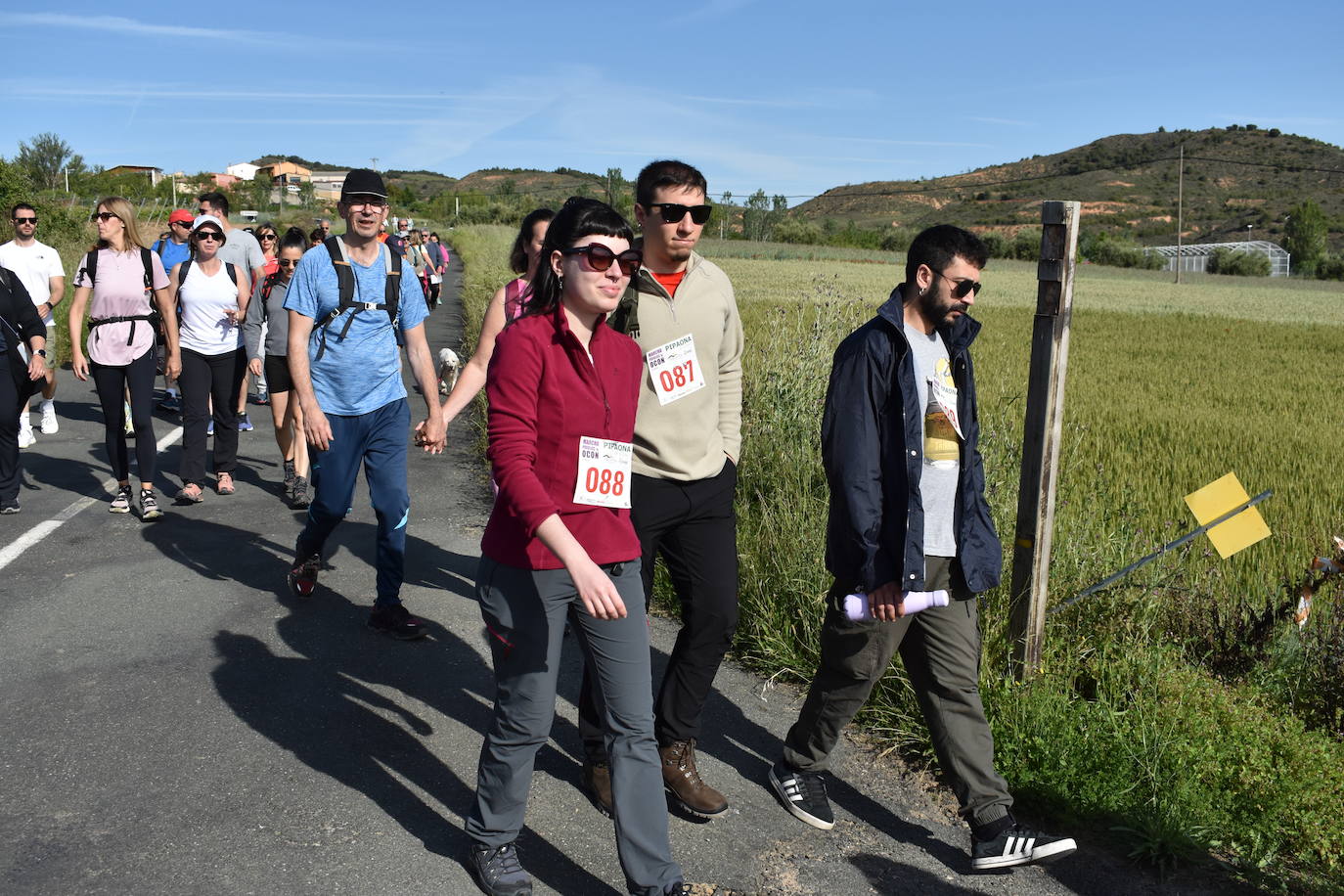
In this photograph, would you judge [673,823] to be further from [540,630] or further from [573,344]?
[573,344]

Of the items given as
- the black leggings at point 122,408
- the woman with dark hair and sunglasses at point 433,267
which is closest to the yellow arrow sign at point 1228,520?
the black leggings at point 122,408

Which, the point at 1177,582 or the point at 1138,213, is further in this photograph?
the point at 1138,213

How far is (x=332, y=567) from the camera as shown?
6449 mm

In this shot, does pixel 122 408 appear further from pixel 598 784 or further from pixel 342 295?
pixel 598 784

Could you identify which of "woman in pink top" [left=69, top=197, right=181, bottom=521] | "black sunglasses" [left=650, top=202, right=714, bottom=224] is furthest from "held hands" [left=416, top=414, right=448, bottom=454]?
"woman in pink top" [left=69, top=197, right=181, bottom=521]

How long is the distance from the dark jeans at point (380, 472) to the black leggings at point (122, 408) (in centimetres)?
290

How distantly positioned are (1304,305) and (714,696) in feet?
159

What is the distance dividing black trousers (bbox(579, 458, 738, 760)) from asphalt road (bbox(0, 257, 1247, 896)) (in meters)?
0.37

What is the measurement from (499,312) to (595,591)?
2.12m

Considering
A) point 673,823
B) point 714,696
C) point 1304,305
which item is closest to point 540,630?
point 673,823

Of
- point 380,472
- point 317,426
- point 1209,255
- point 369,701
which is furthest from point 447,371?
point 1209,255

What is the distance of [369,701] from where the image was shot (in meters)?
4.58

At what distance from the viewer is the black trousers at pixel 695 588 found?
3742 millimetres

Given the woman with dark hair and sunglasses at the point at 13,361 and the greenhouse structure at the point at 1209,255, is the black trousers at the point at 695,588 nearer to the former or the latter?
the woman with dark hair and sunglasses at the point at 13,361
